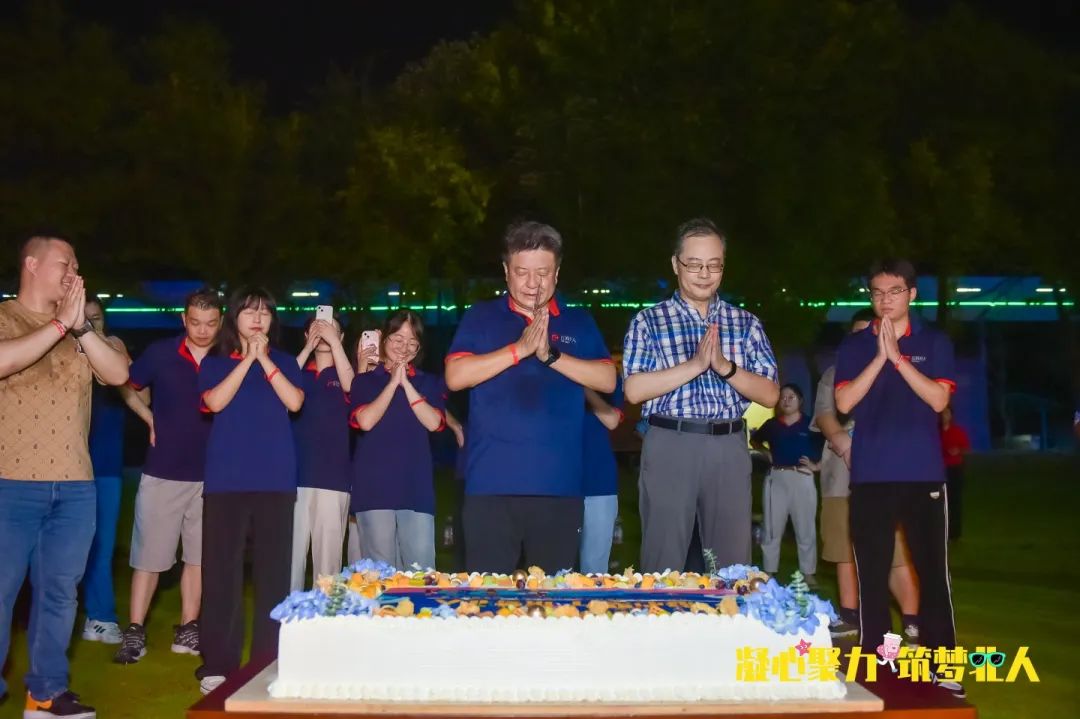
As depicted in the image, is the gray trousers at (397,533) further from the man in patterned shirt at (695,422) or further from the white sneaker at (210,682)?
the man in patterned shirt at (695,422)

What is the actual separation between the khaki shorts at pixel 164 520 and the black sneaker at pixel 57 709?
1.74 meters

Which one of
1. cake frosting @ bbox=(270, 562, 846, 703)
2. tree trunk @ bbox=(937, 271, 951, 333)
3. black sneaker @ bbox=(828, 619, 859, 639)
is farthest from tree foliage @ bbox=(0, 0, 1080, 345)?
cake frosting @ bbox=(270, 562, 846, 703)

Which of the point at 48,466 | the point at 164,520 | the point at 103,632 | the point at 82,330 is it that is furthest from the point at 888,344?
the point at 103,632

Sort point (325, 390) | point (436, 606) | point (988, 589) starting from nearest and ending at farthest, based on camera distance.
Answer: point (436, 606) < point (325, 390) < point (988, 589)

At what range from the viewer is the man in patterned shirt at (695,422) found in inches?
220

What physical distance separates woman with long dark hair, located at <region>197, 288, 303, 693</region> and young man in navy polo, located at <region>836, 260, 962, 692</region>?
2890mm

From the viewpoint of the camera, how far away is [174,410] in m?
7.50

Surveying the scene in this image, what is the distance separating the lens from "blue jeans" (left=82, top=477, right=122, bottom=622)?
8.12 meters

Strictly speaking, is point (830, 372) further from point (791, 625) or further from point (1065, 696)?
point (791, 625)

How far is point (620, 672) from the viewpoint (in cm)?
414

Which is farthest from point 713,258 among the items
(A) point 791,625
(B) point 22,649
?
(B) point 22,649

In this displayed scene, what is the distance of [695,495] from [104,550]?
14.3ft

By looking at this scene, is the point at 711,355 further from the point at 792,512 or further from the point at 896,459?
the point at 792,512

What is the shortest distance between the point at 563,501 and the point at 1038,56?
24.1 meters
